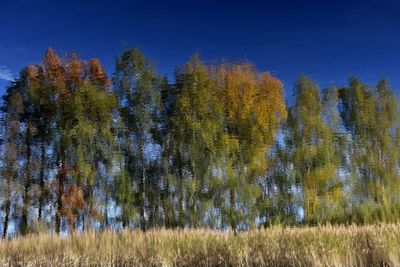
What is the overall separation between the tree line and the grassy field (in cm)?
1307

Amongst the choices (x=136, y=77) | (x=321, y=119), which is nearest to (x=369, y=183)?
(x=321, y=119)

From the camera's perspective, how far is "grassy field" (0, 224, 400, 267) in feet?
26.1

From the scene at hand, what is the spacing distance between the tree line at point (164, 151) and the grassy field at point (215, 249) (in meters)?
13.1

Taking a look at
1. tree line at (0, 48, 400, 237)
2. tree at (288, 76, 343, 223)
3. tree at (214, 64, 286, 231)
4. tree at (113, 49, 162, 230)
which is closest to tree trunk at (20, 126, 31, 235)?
tree line at (0, 48, 400, 237)

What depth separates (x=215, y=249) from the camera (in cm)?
970

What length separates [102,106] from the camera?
90.8ft

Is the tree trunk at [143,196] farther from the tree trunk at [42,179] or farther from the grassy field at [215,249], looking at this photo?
the grassy field at [215,249]

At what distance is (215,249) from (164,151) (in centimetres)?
1835

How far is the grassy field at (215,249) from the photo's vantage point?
7965mm

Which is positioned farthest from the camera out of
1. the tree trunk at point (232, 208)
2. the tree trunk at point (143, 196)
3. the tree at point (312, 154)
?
the tree at point (312, 154)

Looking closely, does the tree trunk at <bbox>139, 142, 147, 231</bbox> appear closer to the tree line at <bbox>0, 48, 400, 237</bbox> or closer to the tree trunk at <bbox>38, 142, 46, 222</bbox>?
the tree line at <bbox>0, 48, 400, 237</bbox>

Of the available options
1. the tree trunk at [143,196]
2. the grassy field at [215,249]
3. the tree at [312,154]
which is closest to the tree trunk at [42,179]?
the tree trunk at [143,196]

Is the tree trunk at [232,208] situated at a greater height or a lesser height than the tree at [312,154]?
lesser

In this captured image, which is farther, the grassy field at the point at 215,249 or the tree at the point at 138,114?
the tree at the point at 138,114
